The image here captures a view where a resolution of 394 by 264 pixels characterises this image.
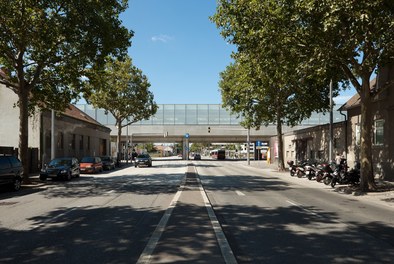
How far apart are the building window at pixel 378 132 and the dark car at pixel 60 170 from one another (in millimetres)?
19682

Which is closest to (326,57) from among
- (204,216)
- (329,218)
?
(329,218)

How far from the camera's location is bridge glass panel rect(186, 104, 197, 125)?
75.6 meters

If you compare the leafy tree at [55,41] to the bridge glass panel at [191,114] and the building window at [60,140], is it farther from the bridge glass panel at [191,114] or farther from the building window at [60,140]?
the bridge glass panel at [191,114]

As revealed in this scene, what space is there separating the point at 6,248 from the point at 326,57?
43.0ft

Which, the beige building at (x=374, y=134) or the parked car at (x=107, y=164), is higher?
the beige building at (x=374, y=134)

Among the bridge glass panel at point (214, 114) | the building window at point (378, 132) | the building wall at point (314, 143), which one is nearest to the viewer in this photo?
the building window at point (378, 132)

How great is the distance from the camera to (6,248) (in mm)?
7094

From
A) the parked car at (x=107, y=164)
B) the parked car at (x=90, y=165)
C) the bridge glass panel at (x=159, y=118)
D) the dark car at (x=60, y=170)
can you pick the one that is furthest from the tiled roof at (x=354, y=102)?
the bridge glass panel at (x=159, y=118)

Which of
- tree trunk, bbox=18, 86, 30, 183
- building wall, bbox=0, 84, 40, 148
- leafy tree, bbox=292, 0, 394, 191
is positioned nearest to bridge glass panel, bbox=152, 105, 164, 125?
building wall, bbox=0, 84, 40, 148

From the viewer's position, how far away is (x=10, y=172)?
58.8 feet

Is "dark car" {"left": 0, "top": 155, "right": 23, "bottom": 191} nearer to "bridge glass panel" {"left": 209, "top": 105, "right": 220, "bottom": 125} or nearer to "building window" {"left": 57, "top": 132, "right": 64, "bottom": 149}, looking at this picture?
"building window" {"left": 57, "top": 132, "right": 64, "bottom": 149}

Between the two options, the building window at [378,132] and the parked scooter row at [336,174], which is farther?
the building window at [378,132]

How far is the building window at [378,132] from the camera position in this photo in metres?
24.3

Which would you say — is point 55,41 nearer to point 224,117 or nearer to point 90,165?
point 90,165
